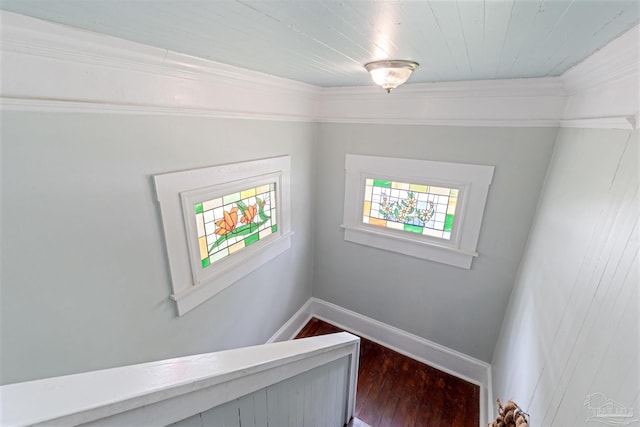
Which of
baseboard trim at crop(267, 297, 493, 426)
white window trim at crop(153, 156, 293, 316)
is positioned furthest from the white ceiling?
baseboard trim at crop(267, 297, 493, 426)

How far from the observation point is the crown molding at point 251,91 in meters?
0.79

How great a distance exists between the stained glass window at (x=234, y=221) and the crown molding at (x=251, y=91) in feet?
1.59

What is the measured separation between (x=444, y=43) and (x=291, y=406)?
1.41m

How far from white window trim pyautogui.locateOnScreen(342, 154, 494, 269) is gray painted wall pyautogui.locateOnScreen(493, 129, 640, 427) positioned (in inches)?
16.2

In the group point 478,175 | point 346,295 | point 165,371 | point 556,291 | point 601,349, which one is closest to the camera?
point 165,371

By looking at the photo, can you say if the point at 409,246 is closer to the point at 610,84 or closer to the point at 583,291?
the point at 583,291

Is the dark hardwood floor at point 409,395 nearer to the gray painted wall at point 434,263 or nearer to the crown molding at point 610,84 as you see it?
the gray painted wall at point 434,263

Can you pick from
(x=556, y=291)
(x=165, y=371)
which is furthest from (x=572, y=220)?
(x=165, y=371)

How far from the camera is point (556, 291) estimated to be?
1081mm

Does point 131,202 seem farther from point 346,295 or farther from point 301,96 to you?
point 346,295

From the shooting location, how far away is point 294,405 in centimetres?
100

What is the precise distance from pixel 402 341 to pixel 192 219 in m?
2.04

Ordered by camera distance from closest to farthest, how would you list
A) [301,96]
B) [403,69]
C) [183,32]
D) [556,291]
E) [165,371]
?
[165,371] → [183,32] → [556,291] → [403,69] → [301,96]

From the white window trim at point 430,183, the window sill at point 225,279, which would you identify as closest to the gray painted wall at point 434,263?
the white window trim at point 430,183
